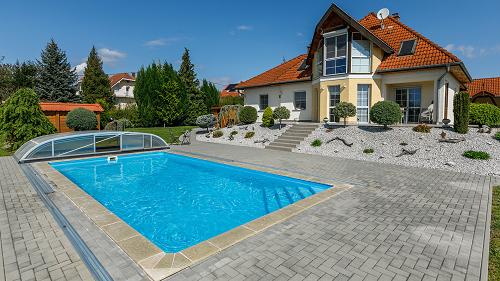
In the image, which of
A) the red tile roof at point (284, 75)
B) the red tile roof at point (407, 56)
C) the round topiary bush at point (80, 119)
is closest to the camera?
the red tile roof at point (407, 56)

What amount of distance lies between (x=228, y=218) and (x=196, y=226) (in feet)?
2.71

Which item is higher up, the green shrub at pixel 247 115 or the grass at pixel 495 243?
the green shrub at pixel 247 115

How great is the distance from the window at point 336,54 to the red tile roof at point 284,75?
Result: 2506mm

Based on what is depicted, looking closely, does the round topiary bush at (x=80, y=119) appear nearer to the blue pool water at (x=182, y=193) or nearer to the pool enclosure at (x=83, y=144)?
the pool enclosure at (x=83, y=144)

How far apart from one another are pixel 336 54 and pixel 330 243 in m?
16.1

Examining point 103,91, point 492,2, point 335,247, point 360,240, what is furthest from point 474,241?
point 103,91

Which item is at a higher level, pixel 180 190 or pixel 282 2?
pixel 282 2

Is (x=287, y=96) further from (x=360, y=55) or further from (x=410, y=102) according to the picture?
(x=410, y=102)

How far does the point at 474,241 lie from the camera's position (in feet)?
14.6

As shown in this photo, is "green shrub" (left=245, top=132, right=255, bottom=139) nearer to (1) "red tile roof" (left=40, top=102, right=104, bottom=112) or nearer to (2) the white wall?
(2) the white wall

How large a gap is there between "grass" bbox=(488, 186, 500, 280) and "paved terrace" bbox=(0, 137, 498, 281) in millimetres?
112

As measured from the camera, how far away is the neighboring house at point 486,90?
27.9m

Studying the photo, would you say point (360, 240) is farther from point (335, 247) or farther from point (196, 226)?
point (196, 226)

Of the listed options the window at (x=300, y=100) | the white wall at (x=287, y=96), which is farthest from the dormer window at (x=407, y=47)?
the window at (x=300, y=100)
